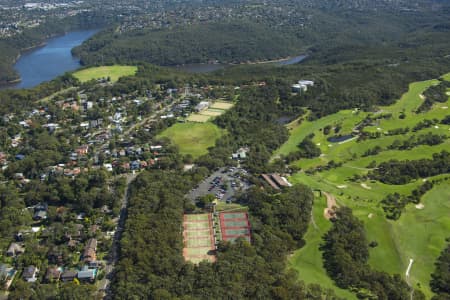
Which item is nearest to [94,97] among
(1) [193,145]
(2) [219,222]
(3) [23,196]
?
(1) [193,145]

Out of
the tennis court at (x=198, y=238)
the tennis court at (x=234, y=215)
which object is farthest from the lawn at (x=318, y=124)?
the tennis court at (x=198, y=238)

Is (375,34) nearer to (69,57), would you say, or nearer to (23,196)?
(69,57)

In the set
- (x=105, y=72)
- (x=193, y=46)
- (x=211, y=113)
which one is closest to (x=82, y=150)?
(x=211, y=113)

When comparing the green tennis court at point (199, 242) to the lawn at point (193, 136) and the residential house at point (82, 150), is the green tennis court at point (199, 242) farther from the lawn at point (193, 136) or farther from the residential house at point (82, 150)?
the residential house at point (82, 150)

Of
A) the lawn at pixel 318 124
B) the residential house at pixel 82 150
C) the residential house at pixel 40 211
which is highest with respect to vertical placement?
the residential house at pixel 40 211

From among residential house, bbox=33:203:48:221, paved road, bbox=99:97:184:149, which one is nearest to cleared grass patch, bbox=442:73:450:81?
paved road, bbox=99:97:184:149

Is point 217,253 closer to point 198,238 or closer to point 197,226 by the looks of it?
point 198,238

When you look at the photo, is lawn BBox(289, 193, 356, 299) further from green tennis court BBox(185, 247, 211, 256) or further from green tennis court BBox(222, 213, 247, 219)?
green tennis court BBox(185, 247, 211, 256)
